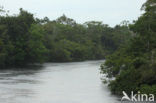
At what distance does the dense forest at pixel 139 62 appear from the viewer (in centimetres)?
2847

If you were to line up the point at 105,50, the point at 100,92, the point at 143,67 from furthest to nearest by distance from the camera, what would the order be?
the point at 105,50 → the point at 100,92 → the point at 143,67

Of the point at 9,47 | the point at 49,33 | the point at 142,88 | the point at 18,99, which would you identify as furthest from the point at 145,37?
the point at 49,33

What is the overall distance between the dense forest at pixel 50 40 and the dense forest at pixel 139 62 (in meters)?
33.2

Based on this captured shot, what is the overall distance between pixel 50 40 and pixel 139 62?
2424 inches

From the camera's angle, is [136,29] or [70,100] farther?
[136,29]

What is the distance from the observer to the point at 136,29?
113 ft

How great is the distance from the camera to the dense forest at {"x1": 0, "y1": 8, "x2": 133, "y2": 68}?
2685 inches

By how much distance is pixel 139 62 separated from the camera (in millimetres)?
30562

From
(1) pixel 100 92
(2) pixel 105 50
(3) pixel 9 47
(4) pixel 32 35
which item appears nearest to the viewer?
(1) pixel 100 92

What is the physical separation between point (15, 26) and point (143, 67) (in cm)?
4446

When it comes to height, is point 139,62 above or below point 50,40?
below

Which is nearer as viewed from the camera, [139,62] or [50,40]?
[139,62]

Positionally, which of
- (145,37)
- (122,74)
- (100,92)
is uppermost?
(145,37)

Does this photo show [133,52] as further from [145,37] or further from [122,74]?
[122,74]
